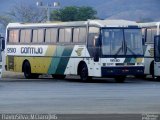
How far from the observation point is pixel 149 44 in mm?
35844

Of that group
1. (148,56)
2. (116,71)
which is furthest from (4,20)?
(116,71)

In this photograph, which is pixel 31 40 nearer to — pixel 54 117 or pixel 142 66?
pixel 142 66

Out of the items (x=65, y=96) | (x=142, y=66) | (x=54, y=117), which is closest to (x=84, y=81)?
(x=142, y=66)

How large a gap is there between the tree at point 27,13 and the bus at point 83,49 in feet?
142

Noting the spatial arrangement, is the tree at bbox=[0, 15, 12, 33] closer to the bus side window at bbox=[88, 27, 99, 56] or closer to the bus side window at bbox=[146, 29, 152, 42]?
the bus side window at bbox=[146, 29, 152, 42]

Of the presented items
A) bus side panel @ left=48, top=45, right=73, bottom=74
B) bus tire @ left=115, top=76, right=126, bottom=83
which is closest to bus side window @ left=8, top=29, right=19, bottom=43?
bus side panel @ left=48, top=45, right=73, bottom=74

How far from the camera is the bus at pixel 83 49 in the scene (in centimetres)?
3222

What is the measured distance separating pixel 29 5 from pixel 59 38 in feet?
179

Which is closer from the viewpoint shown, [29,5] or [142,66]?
[142,66]

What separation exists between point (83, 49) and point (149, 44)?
463 cm

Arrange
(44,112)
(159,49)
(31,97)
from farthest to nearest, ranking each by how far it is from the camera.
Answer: (159,49) → (31,97) → (44,112)

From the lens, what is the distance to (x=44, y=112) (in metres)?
16.9

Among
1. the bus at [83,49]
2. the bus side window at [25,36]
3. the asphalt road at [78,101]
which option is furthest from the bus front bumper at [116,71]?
the bus side window at [25,36]

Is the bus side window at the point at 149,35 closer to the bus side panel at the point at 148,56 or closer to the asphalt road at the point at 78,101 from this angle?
the bus side panel at the point at 148,56
